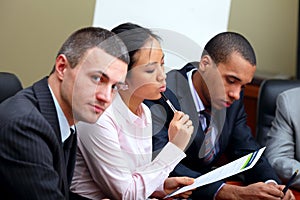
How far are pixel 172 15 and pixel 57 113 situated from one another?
170 centimetres

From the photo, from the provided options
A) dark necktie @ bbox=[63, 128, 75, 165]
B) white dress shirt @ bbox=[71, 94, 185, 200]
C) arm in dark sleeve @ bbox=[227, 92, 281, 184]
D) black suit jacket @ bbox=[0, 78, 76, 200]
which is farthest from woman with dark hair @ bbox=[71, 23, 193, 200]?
arm in dark sleeve @ bbox=[227, 92, 281, 184]

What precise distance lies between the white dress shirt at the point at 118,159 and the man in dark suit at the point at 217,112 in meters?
0.14

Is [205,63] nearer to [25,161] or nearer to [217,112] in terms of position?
[217,112]

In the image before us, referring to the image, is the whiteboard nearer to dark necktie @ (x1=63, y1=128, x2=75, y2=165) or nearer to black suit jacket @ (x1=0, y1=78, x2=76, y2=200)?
dark necktie @ (x1=63, y1=128, x2=75, y2=165)

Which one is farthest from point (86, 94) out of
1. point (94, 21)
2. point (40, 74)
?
point (40, 74)

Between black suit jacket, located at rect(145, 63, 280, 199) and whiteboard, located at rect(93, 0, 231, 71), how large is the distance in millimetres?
787

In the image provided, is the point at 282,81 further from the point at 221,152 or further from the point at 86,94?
the point at 86,94

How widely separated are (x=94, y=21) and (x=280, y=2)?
120cm

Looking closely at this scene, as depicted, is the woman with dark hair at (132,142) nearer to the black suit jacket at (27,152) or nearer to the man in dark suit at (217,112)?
the man in dark suit at (217,112)

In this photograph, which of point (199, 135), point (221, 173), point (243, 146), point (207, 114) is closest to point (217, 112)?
point (207, 114)

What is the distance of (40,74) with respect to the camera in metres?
3.30

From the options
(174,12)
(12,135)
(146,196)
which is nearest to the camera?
(12,135)

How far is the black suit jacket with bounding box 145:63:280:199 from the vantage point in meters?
1.75

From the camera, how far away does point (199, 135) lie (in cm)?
193
